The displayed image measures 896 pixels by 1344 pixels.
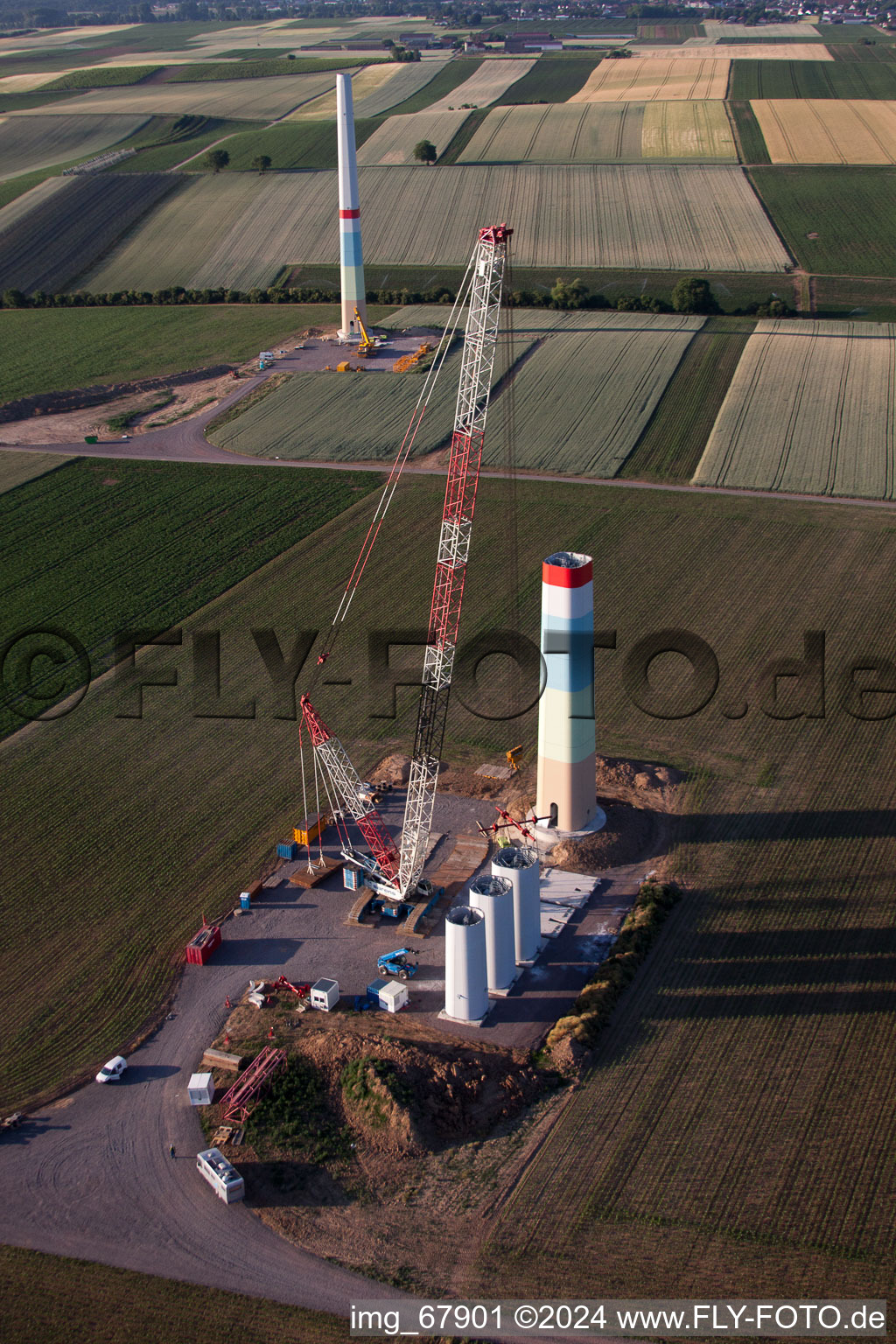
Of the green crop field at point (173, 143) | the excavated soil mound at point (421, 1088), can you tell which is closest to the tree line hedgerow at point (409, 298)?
the green crop field at point (173, 143)

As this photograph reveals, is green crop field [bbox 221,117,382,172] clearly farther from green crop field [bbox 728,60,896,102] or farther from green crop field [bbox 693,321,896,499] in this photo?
green crop field [bbox 693,321,896,499]

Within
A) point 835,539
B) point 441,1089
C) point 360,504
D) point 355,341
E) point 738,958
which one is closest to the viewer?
point 441,1089

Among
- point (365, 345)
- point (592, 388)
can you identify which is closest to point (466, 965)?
point (592, 388)

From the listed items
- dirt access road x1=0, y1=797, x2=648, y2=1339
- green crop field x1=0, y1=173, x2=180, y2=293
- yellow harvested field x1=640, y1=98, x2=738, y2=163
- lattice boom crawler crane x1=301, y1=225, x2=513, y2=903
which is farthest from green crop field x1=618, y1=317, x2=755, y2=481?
green crop field x1=0, y1=173, x2=180, y2=293

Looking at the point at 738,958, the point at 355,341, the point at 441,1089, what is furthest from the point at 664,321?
the point at 441,1089

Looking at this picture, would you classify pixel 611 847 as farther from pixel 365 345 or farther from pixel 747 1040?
pixel 365 345

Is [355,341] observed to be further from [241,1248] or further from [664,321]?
[241,1248]
